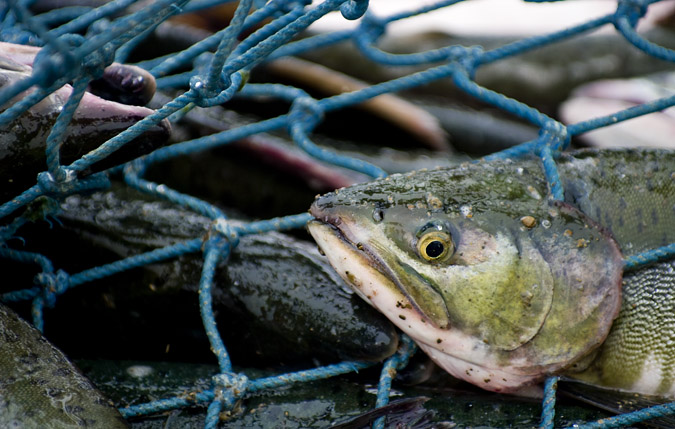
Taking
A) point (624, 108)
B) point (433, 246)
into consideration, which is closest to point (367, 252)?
point (433, 246)

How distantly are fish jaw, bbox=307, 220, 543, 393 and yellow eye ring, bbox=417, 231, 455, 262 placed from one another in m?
0.11

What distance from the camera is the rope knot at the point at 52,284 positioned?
2.00 m

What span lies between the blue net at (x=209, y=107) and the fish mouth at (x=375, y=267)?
28 centimetres

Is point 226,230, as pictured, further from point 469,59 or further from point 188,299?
point 469,59

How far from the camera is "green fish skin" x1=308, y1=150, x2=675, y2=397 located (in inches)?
65.6

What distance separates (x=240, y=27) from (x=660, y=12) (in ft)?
14.1

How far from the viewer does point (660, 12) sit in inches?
186

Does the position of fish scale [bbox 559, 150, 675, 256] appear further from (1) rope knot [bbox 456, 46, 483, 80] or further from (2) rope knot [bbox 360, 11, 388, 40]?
(2) rope knot [bbox 360, 11, 388, 40]

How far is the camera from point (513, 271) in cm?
A: 167

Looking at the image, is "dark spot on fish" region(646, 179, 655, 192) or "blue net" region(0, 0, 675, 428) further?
"dark spot on fish" region(646, 179, 655, 192)

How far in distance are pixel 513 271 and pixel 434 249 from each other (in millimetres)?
215

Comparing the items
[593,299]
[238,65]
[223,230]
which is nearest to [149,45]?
[223,230]

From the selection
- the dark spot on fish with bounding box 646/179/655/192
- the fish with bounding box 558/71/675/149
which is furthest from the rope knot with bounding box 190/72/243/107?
the fish with bounding box 558/71/675/149

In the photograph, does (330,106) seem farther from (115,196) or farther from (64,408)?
(64,408)
